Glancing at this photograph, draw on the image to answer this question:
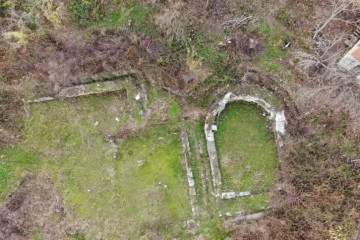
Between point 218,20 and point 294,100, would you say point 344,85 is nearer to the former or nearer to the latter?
point 294,100

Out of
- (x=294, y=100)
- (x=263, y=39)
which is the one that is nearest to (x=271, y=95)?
(x=294, y=100)

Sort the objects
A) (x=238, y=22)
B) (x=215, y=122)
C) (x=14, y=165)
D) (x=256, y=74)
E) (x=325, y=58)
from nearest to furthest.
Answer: (x=325, y=58)
(x=238, y=22)
(x=256, y=74)
(x=215, y=122)
(x=14, y=165)

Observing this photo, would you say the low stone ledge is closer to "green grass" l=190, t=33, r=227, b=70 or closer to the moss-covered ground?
the moss-covered ground

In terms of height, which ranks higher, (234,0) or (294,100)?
(234,0)

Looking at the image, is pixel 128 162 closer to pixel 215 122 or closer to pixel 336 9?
pixel 215 122

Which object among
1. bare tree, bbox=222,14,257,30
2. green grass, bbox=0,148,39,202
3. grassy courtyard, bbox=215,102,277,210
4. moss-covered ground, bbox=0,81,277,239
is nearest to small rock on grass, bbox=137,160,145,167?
moss-covered ground, bbox=0,81,277,239

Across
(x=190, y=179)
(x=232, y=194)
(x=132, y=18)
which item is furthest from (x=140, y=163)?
(x=132, y=18)
